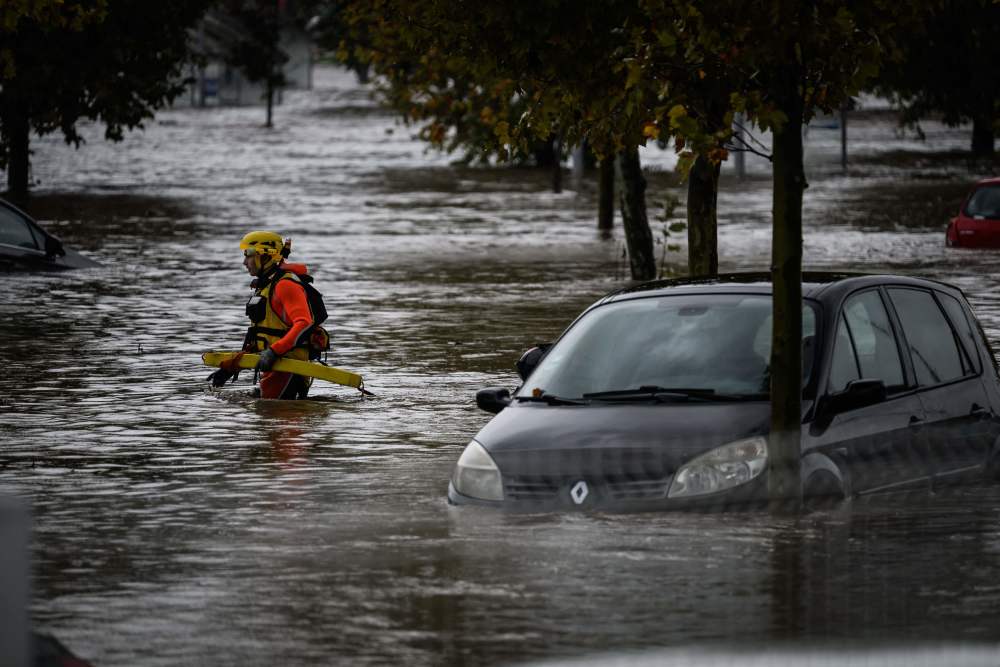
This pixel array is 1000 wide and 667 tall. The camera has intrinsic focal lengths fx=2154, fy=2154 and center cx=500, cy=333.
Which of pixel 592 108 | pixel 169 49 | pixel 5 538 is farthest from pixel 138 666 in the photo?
pixel 169 49

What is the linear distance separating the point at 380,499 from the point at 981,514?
10.1 ft

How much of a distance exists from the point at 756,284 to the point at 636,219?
1769 centimetres

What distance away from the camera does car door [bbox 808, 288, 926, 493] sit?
9562 millimetres

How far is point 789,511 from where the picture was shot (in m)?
9.27

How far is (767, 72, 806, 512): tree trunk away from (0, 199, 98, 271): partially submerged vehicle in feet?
61.1

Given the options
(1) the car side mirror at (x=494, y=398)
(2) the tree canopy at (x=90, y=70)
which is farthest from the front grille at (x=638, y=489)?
(2) the tree canopy at (x=90, y=70)

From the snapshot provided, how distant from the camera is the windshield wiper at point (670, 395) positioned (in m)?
9.64

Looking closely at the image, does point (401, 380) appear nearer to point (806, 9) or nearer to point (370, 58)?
point (806, 9)

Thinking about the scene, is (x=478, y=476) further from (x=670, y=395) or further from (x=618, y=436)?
(x=670, y=395)

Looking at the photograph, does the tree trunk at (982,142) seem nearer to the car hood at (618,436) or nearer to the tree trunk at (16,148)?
the tree trunk at (16,148)

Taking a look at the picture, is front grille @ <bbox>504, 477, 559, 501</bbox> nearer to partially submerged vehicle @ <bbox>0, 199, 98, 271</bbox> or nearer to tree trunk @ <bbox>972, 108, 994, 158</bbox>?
partially submerged vehicle @ <bbox>0, 199, 98, 271</bbox>

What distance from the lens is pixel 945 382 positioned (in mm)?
10445

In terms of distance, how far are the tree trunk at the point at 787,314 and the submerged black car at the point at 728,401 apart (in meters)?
0.08

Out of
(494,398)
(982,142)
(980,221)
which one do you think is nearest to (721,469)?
(494,398)
